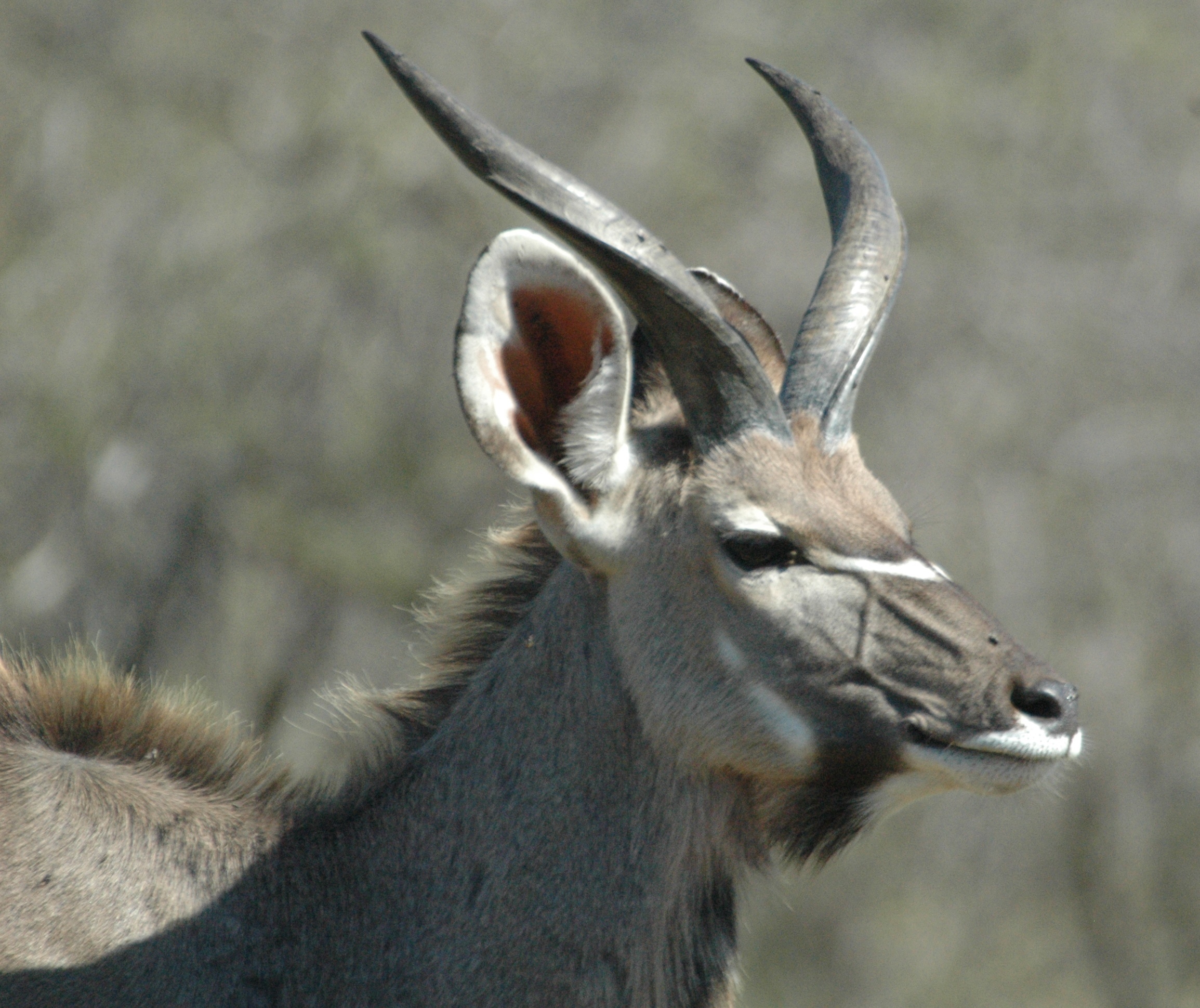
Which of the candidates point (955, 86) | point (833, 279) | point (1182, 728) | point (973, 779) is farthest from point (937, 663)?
point (955, 86)

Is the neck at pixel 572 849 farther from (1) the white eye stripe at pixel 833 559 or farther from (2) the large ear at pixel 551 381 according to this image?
(1) the white eye stripe at pixel 833 559

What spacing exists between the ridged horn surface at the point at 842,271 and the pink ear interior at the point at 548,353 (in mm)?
562

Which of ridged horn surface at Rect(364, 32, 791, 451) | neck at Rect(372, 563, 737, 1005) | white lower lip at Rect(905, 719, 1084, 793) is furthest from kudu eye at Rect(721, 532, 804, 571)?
white lower lip at Rect(905, 719, 1084, 793)

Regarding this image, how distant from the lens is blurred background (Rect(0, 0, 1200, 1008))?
687cm

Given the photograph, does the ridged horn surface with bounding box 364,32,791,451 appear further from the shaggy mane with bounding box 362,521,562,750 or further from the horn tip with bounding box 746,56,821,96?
the horn tip with bounding box 746,56,821,96

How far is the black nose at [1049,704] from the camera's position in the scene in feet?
9.29

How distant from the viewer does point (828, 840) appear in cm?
312

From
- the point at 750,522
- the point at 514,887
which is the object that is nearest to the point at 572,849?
the point at 514,887

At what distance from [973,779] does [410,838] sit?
126 cm

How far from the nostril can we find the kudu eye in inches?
21.0

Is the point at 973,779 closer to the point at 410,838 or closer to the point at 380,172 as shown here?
the point at 410,838

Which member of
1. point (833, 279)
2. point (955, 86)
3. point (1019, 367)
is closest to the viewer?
point (833, 279)

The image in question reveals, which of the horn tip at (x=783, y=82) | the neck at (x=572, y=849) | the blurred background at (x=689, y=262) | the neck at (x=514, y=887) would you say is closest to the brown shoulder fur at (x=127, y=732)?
the neck at (x=514, y=887)

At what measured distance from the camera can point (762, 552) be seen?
3027 millimetres
